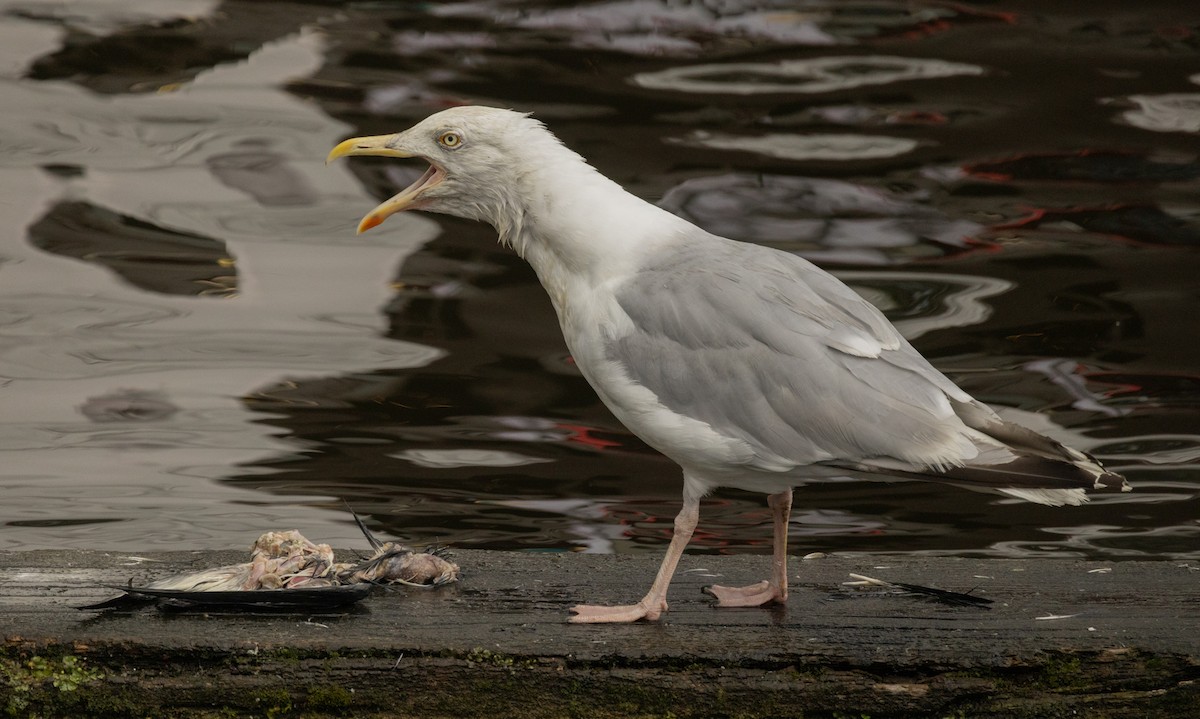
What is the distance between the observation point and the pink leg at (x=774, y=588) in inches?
120

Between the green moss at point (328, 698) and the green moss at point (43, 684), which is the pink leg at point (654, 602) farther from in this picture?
the green moss at point (43, 684)

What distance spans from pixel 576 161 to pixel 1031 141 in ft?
12.1

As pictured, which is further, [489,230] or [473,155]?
[489,230]

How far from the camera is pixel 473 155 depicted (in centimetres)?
304

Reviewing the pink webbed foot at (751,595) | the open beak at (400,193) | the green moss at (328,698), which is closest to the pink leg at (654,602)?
the pink webbed foot at (751,595)

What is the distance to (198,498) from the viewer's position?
491cm

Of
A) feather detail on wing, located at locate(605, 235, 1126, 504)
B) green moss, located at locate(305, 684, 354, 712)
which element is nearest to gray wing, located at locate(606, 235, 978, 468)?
feather detail on wing, located at locate(605, 235, 1126, 504)

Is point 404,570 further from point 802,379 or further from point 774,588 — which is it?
point 802,379

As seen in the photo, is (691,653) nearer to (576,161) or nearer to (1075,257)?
(576,161)

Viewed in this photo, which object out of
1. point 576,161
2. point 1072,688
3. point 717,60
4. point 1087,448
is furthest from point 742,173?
point 1072,688

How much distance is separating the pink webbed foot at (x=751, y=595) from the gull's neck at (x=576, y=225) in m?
0.75

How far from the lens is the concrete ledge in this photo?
2.66 m

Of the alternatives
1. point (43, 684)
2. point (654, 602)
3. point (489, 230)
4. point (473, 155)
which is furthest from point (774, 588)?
point (489, 230)

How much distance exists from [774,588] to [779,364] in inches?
22.1
